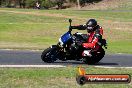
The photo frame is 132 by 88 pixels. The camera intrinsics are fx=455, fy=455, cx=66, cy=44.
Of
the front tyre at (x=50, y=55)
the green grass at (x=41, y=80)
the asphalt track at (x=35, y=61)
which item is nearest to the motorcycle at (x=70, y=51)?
the front tyre at (x=50, y=55)

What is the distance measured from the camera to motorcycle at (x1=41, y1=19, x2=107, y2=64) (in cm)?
1495

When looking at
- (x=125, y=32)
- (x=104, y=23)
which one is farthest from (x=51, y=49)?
(x=104, y=23)

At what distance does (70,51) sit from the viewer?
1499cm

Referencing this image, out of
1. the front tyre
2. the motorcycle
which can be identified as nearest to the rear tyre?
the motorcycle

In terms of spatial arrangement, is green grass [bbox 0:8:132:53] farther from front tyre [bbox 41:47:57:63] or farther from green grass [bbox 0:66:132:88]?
green grass [bbox 0:66:132:88]

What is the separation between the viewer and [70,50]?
49.1 feet

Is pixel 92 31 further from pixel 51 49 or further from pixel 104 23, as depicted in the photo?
pixel 104 23

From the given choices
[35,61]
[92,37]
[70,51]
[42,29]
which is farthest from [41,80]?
[42,29]

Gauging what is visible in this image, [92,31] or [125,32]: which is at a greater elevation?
[92,31]

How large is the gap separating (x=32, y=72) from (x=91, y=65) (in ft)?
12.1

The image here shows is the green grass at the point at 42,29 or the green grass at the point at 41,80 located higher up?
the green grass at the point at 41,80

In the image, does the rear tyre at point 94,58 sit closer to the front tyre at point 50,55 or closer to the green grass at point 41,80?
the front tyre at point 50,55

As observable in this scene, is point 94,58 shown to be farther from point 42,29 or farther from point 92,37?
point 42,29

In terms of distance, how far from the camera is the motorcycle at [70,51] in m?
15.0
